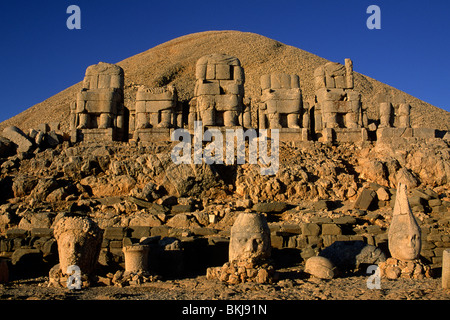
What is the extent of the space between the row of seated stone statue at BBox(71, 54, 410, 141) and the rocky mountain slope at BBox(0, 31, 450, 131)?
67.1ft

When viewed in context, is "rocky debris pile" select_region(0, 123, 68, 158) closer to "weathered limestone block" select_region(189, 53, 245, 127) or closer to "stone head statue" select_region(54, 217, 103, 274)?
"weathered limestone block" select_region(189, 53, 245, 127)

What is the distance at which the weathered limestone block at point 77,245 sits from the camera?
8.34m

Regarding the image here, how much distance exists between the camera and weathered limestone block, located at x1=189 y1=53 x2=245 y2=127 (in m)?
16.8

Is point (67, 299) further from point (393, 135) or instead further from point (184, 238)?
point (393, 135)

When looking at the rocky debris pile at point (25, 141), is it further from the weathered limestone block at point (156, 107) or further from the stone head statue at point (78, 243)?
the stone head statue at point (78, 243)

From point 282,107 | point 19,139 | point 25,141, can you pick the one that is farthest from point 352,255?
point 19,139

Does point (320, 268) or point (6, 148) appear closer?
point (320, 268)

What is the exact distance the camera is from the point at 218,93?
17141 mm

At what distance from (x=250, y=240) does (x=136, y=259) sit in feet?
6.62

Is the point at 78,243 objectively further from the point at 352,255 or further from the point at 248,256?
the point at 352,255

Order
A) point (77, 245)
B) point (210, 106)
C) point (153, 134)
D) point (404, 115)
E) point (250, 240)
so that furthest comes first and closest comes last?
point (404, 115), point (210, 106), point (153, 134), point (250, 240), point (77, 245)

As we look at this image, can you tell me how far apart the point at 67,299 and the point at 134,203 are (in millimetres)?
5958

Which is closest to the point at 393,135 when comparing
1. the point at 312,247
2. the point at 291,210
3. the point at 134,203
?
the point at 291,210

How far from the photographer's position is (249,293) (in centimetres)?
722
